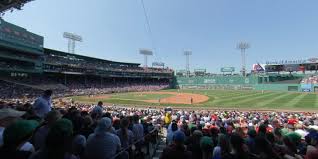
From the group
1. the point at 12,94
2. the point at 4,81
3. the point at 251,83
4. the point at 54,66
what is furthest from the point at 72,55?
the point at 251,83

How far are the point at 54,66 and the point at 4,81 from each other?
1875cm

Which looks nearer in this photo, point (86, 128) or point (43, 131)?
point (43, 131)

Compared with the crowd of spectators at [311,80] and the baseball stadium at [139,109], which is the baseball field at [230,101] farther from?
the crowd of spectators at [311,80]

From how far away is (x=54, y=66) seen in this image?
237ft

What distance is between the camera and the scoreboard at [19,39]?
52.5m

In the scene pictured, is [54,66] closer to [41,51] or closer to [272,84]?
[41,51]

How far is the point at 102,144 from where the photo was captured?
4.28 meters

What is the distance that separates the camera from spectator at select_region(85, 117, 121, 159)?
4.24m

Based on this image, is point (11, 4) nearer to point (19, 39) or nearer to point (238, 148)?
point (238, 148)

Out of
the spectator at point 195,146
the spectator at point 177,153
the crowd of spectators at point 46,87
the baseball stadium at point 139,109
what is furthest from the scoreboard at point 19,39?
the spectator at point 177,153

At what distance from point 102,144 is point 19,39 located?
63735mm

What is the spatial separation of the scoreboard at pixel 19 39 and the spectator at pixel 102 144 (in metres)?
54.1

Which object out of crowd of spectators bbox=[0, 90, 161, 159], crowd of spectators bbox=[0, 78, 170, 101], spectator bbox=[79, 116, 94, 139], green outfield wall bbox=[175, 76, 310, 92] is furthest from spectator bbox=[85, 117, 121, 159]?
green outfield wall bbox=[175, 76, 310, 92]

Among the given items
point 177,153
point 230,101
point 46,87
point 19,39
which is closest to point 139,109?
point 230,101
